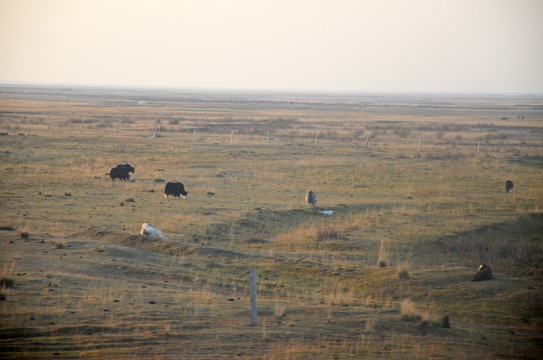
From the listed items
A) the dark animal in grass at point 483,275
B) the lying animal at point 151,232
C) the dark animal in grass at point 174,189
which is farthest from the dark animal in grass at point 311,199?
the dark animal in grass at point 483,275

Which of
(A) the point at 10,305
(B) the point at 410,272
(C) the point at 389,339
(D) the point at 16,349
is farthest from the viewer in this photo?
(B) the point at 410,272

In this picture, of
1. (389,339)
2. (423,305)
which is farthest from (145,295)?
(423,305)

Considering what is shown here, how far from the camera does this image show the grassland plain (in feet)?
37.0

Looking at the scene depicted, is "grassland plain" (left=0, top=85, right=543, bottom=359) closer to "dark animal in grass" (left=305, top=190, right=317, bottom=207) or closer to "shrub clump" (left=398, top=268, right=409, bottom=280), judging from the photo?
"shrub clump" (left=398, top=268, right=409, bottom=280)

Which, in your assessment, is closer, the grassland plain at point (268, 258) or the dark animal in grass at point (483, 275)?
the grassland plain at point (268, 258)

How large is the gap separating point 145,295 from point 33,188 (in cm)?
1712

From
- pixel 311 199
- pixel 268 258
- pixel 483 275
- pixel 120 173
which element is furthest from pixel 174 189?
pixel 483 275

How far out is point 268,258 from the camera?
1847 cm

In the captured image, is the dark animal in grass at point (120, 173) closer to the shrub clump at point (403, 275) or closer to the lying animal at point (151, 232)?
the lying animal at point (151, 232)

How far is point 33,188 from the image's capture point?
28641mm

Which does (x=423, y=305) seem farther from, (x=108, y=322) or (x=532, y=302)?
(x=108, y=322)

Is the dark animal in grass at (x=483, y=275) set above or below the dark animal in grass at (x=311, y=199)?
above

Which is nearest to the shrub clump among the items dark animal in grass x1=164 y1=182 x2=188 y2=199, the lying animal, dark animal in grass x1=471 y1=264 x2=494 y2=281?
dark animal in grass x1=471 y1=264 x2=494 y2=281

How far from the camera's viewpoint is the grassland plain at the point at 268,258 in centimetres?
1129
